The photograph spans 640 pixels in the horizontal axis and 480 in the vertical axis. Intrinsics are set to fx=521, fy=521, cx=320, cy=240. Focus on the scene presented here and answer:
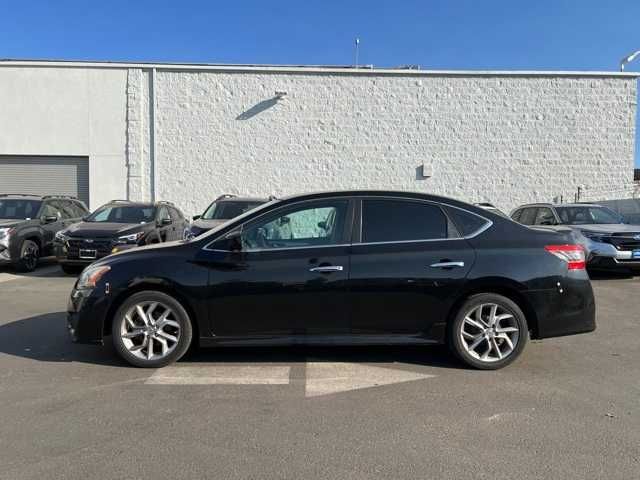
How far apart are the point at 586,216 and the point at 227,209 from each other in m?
7.99

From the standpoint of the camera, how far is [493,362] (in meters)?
4.87

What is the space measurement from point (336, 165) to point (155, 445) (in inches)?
624

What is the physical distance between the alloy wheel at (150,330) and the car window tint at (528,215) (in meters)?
10.0

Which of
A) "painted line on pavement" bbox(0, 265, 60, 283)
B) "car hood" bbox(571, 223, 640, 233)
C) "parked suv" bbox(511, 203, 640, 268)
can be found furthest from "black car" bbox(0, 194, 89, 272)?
"car hood" bbox(571, 223, 640, 233)

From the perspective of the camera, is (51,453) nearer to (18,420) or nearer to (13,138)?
(18,420)

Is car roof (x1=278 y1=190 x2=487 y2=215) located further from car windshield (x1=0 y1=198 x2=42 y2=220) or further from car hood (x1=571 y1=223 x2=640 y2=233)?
car windshield (x1=0 y1=198 x2=42 y2=220)

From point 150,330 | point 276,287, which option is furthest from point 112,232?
point 276,287

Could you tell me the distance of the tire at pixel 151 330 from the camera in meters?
4.82

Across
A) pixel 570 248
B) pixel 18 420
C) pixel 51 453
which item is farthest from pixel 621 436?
pixel 18 420

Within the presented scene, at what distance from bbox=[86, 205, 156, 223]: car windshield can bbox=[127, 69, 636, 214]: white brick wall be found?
6.54 m

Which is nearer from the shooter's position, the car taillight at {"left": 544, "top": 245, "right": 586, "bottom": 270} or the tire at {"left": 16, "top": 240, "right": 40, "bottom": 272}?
the car taillight at {"left": 544, "top": 245, "right": 586, "bottom": 270}

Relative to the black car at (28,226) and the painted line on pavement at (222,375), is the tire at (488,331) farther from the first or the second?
the black car at (28,226)

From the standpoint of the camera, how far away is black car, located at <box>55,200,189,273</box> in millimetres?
10164

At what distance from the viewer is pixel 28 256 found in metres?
11.3
